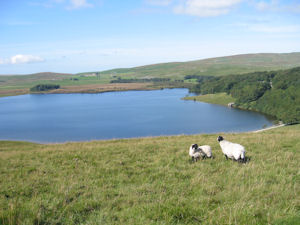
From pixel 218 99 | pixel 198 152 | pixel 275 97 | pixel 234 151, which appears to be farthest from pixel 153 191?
pixel 218 99

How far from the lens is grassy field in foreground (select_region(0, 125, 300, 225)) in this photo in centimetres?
493

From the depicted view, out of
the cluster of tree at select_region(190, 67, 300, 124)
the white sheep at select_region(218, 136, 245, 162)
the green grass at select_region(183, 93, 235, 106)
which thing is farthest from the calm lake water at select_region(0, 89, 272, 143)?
the white sheep at select_region(218, 136, 245, 162)

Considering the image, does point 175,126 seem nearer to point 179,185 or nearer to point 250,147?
point 250,147

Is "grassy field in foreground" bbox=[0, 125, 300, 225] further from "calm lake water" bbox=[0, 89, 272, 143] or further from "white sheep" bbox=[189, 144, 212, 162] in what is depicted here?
"calm lake water" bbox=[0, 89, 272, 143]

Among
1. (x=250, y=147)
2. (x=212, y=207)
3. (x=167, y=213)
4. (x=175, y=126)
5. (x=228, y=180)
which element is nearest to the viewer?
(x=167, y=213)

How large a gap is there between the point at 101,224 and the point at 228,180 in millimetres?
4170

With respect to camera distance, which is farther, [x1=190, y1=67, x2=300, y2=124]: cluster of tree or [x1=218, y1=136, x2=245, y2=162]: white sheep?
[x1=190, y1=67, x2=300, y2=124]: cluster of tree

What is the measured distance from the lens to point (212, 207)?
5500 millimetres

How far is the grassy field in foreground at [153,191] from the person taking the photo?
493cm

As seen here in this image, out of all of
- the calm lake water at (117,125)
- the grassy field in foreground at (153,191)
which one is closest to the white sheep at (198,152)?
the grassy field in foreground at (153,191)

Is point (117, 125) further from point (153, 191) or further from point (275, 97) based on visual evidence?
point (153, 191)

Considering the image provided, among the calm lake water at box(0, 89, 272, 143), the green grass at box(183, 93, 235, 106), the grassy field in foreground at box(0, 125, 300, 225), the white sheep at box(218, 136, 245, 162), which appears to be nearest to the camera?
the grassy field in foreground at box(0, 125, 300, 225)

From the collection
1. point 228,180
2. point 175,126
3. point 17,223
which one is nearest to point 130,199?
point 17,223

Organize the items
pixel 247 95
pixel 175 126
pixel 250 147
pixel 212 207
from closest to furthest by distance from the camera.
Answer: pixel 212 207 < pixel 250 147 < pixel 175 126 < pixel 247 95
